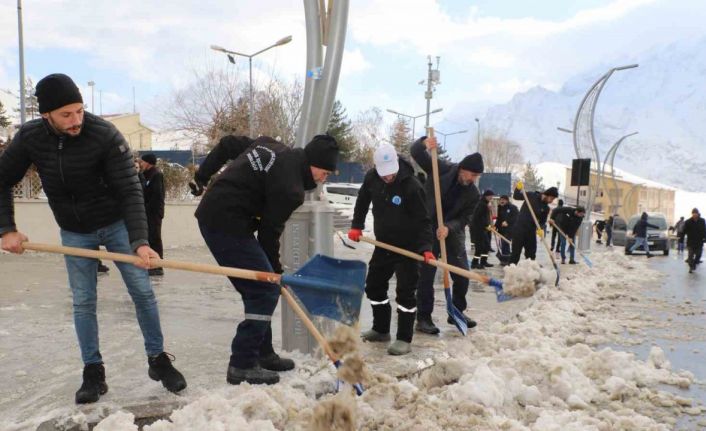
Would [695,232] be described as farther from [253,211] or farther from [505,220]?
[253,211]

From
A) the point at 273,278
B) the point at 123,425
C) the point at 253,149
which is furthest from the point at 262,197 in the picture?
the point at 123,425

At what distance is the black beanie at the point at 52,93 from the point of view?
3141 mm

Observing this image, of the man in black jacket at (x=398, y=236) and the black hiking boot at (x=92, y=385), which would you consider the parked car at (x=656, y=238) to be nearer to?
the man in black jacket at (x=398, y=236)

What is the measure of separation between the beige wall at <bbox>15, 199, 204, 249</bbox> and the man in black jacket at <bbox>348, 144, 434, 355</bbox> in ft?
30.4

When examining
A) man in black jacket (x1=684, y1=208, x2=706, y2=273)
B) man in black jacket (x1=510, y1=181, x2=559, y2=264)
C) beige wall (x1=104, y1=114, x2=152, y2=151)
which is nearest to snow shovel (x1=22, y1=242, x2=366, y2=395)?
man in black jacket (x1=510, y1=181, x2=559, y2=264)

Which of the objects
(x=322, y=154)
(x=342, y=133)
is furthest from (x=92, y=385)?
(x=342, y=133)

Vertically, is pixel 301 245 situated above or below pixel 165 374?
above

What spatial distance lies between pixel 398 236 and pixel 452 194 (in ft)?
4.36

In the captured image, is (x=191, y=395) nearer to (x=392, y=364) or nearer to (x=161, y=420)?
(x=161, y=420)

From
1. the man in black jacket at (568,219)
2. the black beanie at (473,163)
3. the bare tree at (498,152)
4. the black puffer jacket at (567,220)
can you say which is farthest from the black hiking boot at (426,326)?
the bare tree at (498,152)

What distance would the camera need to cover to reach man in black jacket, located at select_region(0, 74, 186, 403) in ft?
10.6

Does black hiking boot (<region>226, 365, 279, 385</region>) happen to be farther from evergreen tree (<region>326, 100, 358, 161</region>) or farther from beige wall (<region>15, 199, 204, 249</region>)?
evergreen tree (<region>326, 100, 358, 161</region>)

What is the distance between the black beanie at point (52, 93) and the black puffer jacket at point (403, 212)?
2580 mm

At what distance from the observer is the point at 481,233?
1212cm
